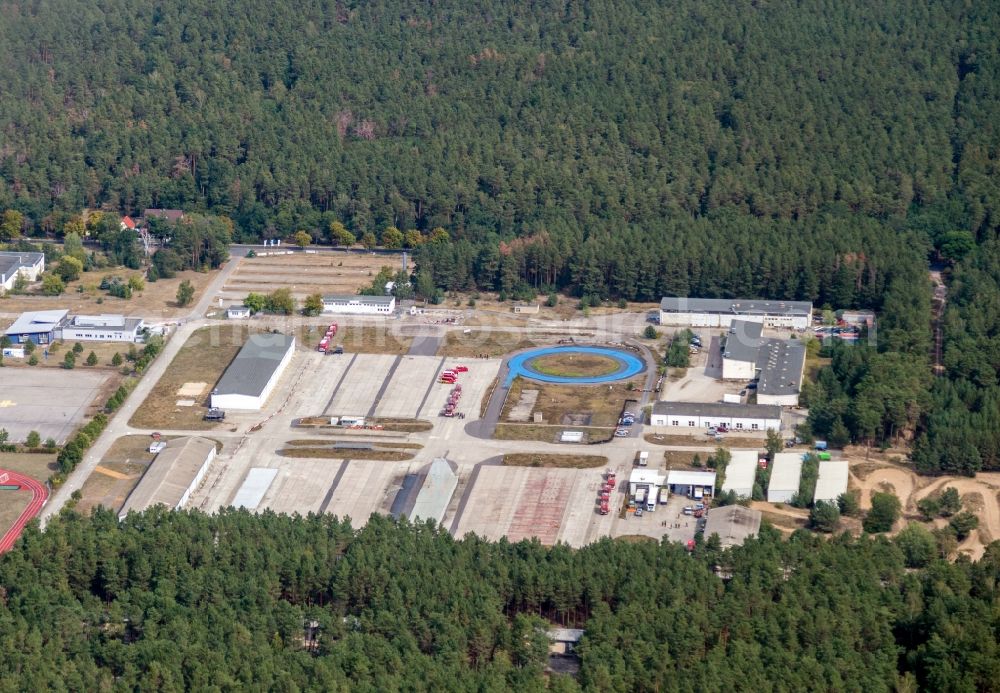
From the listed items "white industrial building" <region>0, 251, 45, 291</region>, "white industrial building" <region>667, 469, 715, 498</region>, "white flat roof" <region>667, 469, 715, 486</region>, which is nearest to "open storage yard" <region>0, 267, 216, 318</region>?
"white industrial building" <region>0, 251, 45, 291</region>

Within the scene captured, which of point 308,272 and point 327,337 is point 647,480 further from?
point 308,272

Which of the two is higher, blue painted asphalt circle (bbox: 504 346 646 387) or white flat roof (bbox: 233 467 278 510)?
white flat roof (bbox: 233 467 278 510)

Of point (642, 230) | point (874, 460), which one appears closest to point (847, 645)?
point (874, 460)

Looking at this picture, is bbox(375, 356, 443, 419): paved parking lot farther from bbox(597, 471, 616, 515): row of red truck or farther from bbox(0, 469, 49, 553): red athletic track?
bbox(0, 469, 49, 553): red athletic track

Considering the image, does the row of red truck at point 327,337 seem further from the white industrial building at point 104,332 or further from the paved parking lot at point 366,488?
the paved parking lot at point 366,488

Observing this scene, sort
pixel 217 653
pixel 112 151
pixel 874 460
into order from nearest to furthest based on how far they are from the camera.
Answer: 1. pixel 217 653
2. pixel 874 460
3. pixel 112 151

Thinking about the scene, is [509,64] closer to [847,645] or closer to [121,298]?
[121,298]

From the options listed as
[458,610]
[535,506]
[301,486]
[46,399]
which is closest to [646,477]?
[535,506]
